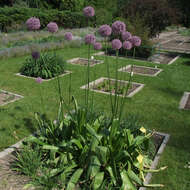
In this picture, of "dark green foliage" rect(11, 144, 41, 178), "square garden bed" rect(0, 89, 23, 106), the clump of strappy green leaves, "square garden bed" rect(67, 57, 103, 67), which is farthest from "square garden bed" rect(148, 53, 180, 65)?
"dark green foliage" rect(11, 144, 41, 178)

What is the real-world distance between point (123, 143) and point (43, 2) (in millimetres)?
23777

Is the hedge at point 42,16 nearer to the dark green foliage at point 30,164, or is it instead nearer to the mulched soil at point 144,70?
the mulched soil at point 144,70

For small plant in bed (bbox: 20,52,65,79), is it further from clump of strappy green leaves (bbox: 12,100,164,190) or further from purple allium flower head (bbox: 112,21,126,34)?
purple allium flower head (bbox: 112,21,126,34)

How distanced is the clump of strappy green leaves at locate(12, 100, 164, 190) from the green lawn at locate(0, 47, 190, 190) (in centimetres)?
51

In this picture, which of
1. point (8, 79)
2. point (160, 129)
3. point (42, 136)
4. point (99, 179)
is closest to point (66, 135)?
point (42, 136)

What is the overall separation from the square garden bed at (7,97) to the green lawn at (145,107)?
195 millimetres

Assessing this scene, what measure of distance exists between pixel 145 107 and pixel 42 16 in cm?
1731

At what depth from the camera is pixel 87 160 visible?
2.97 m

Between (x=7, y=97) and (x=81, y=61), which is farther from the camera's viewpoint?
(x=81, y=61)

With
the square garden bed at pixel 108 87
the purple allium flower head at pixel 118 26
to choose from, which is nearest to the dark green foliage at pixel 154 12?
the square garden bed at pixel 108 87

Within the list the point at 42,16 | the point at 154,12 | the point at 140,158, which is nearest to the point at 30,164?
the point at 140,158

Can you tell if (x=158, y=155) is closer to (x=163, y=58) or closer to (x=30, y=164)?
(x=30, y=164)

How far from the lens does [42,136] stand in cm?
345

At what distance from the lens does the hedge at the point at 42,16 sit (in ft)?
61.2
